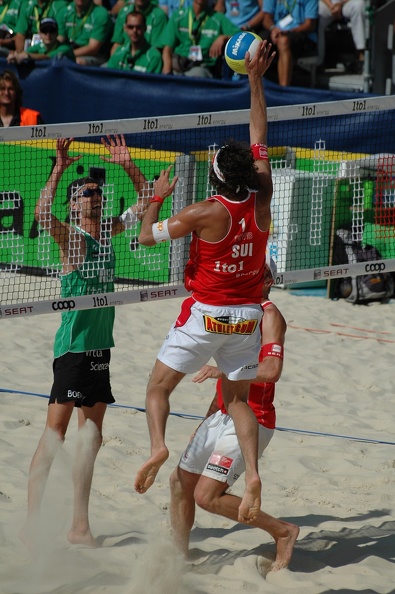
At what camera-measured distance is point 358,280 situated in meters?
10.3

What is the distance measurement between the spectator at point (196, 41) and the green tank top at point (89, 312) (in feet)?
28.2

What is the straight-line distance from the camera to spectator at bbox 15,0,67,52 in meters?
14.6

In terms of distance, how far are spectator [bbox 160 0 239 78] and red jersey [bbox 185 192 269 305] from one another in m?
9.10

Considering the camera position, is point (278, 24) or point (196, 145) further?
point (278, 24)

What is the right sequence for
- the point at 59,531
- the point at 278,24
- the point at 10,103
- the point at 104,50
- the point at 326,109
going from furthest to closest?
the point at 104,50
the point at 278,24
the point at 10,103
the point at 326,109
the point at 59,531

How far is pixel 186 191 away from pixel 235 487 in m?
3.11

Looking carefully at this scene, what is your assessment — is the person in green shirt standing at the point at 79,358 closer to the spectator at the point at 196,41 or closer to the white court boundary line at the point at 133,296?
the white court boundary line at the point at 133,296

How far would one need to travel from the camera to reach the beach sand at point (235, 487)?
4715mm

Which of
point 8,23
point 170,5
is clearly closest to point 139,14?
point 170,5

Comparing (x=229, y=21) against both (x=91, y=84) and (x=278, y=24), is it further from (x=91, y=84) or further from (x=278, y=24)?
(x=91, y=84)

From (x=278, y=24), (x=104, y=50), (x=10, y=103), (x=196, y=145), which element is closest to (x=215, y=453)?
(x=10, y=103)

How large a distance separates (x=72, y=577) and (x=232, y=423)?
3.58ft

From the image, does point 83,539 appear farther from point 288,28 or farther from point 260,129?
point 288,28

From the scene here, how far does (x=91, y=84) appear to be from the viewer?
13.6 meters
